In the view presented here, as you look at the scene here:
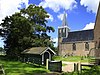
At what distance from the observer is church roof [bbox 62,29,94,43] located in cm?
8575

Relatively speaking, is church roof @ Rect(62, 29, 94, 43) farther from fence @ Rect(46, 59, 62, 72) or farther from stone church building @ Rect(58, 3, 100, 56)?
fence @ Rect(46, 59, 62, 72)

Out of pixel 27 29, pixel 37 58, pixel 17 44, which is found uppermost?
pixel 27 29

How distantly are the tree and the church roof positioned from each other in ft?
117

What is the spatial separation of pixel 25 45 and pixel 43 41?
481 centimetres

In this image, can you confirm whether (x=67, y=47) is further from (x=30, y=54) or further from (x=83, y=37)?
(x=30, y=54)

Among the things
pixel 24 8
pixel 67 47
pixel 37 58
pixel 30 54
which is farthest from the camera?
pixel 67 47

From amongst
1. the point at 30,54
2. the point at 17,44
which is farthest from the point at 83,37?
the point at 30,54

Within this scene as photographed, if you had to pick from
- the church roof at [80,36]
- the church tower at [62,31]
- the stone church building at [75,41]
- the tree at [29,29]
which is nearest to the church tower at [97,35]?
the tree at [29,29]

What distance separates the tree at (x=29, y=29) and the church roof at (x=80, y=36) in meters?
35.7

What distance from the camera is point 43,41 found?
50.1 m

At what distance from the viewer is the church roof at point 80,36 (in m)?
85.8

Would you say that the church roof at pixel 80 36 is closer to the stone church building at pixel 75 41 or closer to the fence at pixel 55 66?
the stone church building at pixel 75 41

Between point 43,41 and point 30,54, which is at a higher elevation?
point 43,41

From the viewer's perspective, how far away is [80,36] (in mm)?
89625
